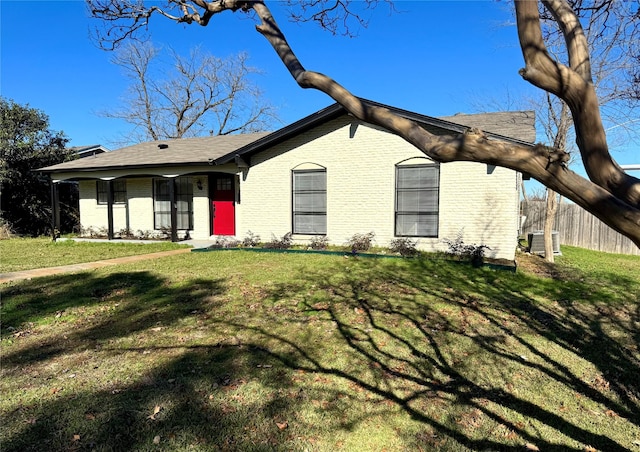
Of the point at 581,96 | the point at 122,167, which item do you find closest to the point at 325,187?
the point at 122,167

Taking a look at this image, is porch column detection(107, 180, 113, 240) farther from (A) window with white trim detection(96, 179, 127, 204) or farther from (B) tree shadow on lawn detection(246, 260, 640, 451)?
(B) tree shadow on lawn detection(246, 260, 640, 451)

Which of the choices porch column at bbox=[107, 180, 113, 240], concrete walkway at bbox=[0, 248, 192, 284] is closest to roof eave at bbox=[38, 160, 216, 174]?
porch column at bbox=[107, 180, 113, 240]

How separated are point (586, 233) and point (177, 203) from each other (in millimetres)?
16169

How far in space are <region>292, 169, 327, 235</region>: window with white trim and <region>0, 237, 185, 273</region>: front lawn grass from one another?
4.40 metres

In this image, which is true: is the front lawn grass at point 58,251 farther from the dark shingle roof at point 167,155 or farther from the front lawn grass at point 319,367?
the front lawn grass at point 319,367

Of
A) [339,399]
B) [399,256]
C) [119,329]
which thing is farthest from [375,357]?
[399,256]

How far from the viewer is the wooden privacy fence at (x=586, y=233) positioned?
47.6 feet

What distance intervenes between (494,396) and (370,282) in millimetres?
4267

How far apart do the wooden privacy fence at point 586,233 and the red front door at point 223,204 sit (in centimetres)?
1258

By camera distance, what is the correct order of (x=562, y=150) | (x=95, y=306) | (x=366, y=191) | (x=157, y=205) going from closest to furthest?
(x=562, y=150), (x=95, y=306), (x=366, y=191), (x=157, y=205)

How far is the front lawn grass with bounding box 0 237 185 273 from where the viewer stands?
10.2m

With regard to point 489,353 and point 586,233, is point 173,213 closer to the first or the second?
point 489,353

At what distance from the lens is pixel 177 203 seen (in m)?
15.6

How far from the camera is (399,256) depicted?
34.3ft
